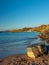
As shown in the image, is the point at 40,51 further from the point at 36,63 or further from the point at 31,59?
the point at 36,63

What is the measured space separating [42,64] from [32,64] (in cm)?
51

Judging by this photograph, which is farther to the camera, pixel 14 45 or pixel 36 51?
pixel 14 45

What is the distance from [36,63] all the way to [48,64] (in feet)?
2.65

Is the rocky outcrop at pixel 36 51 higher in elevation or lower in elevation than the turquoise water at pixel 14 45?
higher

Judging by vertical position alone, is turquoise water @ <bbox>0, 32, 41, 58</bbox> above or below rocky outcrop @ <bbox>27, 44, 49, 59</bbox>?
below

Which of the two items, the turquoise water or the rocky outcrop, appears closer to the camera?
the rocky outcrop

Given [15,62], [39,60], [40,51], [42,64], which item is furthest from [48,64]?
[40,51]

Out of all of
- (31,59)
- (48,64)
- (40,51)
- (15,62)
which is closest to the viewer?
(48,64)

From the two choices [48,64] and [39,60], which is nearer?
[48,64]

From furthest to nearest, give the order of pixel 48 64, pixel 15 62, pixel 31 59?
pixel 31 59 → pixel 15 62 → pixel 48 64

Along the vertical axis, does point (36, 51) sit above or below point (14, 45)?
above

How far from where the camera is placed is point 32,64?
9.65 meters

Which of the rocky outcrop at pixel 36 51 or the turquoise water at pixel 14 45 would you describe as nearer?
the rocky outcrop at pixel 36 51

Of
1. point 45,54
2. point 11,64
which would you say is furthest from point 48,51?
point 11,64
